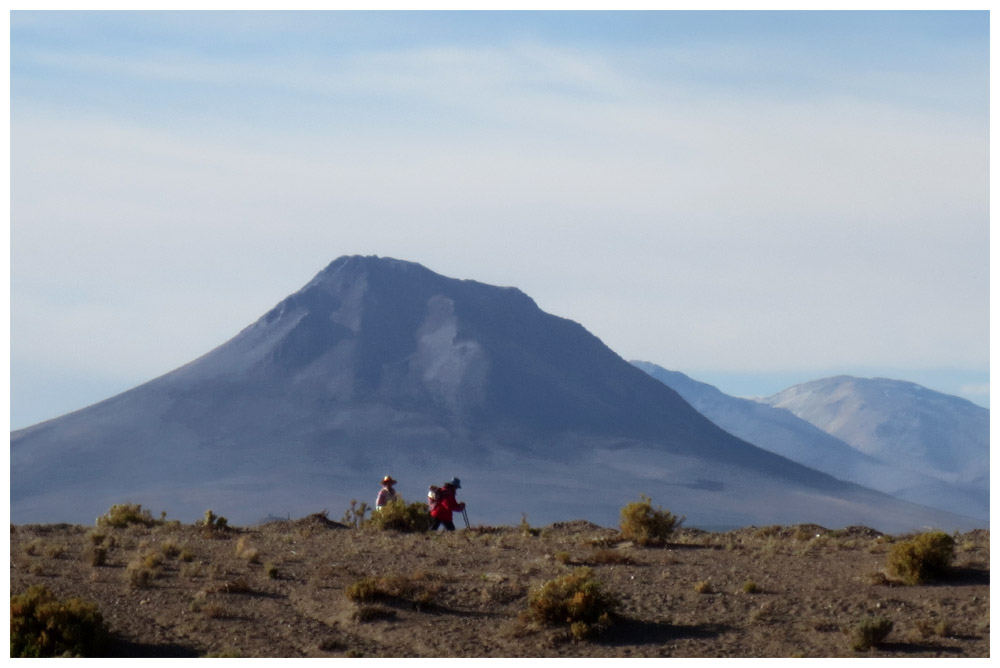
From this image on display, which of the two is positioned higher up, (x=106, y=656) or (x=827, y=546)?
(x=827, y=546)

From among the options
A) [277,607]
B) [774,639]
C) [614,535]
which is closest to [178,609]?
[277,607]

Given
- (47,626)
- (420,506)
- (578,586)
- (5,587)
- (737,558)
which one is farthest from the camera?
(420,506)

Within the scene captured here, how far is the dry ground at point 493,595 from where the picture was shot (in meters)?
17.2

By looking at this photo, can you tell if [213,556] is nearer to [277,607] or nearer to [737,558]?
[277,607]

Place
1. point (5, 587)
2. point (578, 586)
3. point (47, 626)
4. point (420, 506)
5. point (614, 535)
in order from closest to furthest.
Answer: point (5, 587)
point (47, 626)
point (578, 586)
point (614, 535)
point (420, 506)

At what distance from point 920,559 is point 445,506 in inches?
444

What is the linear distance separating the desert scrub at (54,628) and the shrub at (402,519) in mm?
10898

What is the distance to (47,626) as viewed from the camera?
656 inches

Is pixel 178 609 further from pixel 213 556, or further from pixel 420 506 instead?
pixel 420 506

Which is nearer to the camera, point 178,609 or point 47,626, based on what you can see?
point 47,626

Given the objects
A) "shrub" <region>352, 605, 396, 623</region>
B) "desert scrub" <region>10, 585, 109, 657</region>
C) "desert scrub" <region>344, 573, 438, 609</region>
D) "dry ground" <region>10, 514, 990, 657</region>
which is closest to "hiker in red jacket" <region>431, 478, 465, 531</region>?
"dry ground" <region>10, 514, 990, 657</region>

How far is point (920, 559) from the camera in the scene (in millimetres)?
19859

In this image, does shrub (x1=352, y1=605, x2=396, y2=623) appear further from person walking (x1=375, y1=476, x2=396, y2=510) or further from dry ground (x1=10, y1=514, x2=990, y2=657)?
→ person walking (x1=375, y1=476, x2=396, y2=510)

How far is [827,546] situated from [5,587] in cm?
1459
